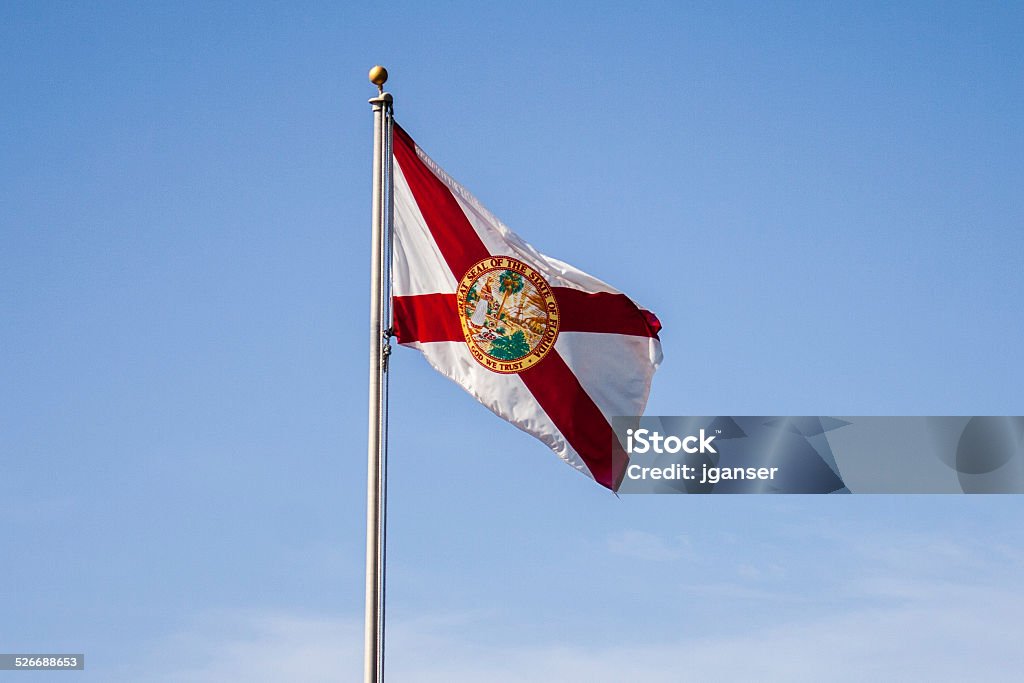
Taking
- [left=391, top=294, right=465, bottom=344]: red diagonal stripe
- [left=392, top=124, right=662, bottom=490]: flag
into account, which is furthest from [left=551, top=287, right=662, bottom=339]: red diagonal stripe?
[left=391, top=294, right=465, bottom=344]: red diagonal stripe

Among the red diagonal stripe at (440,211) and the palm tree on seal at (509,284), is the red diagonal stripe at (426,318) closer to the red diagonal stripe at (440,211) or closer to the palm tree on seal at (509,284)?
the red diagonal stripe at (440,211)

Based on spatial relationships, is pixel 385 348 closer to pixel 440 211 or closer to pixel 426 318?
pixel 426 318

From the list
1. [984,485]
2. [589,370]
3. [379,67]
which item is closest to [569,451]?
[589,370]

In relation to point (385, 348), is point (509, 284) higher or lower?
higher

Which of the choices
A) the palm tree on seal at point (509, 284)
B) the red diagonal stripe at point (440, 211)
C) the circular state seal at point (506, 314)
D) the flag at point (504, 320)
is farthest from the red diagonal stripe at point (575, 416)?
the red diagonal stripe at point (440, 211)

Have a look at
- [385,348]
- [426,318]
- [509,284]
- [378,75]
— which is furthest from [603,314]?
[378,75]

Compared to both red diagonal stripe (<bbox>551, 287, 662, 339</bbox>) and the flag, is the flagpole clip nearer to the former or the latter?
the flag

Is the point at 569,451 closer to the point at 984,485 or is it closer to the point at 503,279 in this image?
the point at 503,279

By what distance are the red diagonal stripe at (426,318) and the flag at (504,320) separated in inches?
0.5

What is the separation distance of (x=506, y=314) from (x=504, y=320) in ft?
0.36

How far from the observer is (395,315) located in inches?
876

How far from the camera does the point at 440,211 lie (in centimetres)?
2294

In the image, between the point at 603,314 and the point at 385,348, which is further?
the point at 603,314

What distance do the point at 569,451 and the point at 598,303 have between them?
7.80ft
